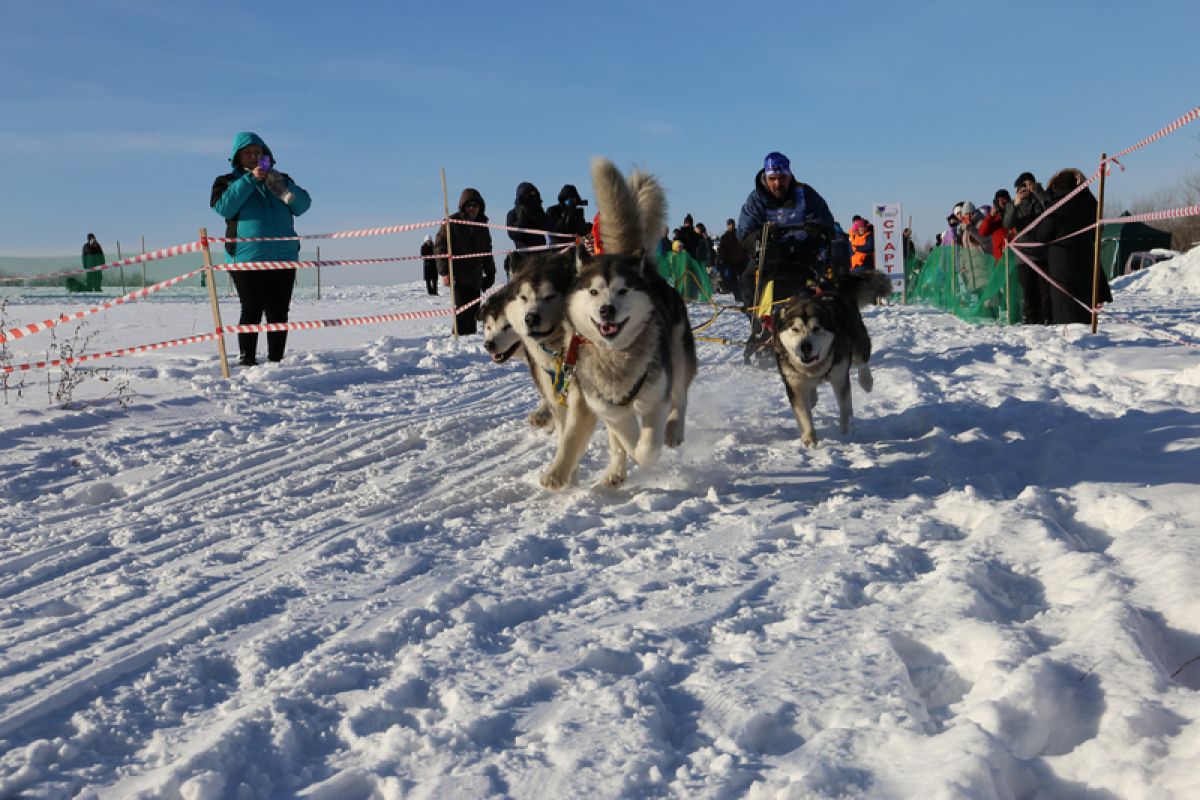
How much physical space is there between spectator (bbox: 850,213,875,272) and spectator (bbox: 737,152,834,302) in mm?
10157

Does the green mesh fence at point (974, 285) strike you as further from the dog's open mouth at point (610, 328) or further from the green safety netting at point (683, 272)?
the dog's open mouth at point (610, 328)

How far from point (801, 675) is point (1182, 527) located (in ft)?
5.10

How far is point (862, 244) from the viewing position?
1716 cm

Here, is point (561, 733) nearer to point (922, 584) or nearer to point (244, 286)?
point (922, 584)

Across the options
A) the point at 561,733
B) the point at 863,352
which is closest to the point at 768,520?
the point at 561,733

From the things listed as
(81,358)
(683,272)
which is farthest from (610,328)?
(683,272)

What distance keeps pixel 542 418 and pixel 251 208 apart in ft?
11.5

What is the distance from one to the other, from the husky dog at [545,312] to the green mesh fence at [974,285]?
7765 mm

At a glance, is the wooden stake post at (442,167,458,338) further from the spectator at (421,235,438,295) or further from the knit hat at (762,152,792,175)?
the spectator at (421,235,438,295)

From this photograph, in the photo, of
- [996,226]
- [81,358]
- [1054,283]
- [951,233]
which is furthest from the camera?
[951,233]

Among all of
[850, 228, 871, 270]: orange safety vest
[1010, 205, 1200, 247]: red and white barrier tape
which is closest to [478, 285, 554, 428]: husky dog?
[1010, 205, 1200, 247]: red and white barrier tape

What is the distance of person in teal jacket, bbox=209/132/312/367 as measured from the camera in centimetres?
700

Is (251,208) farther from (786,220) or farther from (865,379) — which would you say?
(865,379)

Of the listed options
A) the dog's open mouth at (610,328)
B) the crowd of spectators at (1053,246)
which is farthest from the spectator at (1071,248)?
the dog's open mouth at (610,328)
